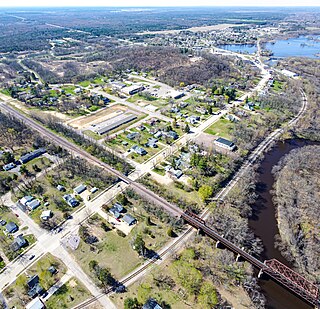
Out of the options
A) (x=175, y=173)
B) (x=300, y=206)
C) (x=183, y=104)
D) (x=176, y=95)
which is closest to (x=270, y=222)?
(x=300, y=206)

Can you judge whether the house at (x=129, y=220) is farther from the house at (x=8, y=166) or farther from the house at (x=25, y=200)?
the house at (x=8, y=166)

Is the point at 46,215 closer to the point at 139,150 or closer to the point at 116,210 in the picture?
the point at 116,210

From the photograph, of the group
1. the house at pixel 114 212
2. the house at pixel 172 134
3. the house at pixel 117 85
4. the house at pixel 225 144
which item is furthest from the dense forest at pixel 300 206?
the house at pixel 117 85

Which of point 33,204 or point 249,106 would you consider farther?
point 249,106

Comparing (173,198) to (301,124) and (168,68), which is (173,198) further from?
(168,68)

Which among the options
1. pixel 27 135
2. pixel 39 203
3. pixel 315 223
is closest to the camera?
pixel 315 223

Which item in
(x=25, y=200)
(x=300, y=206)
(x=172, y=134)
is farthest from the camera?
(x=172, y=134)

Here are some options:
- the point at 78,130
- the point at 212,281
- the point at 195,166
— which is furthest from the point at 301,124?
the point at 78,130

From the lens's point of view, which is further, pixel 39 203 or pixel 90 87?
pixel 90 87
